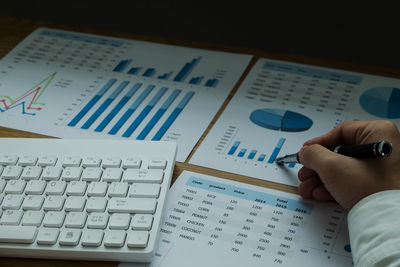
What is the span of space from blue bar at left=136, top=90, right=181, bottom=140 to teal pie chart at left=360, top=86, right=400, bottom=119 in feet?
1.03

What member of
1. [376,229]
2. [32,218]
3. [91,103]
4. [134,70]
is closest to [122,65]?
[134,70]

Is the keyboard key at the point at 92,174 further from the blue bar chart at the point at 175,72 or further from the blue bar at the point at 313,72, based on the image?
the blue bar at the point at 313,72

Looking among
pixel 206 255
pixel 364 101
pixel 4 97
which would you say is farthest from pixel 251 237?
pixel 4 97

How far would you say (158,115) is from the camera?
0.88 m

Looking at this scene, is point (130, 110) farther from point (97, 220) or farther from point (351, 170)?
point (351, 170)

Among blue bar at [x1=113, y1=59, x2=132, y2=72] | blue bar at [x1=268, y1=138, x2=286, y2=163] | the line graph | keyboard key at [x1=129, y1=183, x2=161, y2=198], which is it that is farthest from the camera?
blue bar at [x1=113, y1=59, x2=132, y2=72]

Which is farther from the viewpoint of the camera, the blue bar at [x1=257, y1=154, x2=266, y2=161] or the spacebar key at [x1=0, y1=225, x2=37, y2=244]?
the blue bar at [x1=257, y1=154, x2=266, y2=161]

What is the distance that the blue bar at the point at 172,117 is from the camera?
831 millimetres

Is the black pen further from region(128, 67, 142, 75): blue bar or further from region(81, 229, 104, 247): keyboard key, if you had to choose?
region(128, 67, 142, 75): blue bar

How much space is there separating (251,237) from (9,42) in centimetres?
71

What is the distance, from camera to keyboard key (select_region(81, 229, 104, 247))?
621mm

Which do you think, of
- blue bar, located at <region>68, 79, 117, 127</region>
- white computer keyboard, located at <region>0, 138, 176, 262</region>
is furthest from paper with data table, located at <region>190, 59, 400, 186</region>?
blue bar, located at <region>68, 79, 117, 127</region>

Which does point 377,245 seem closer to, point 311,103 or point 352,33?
point 311,103

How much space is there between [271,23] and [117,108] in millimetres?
631
